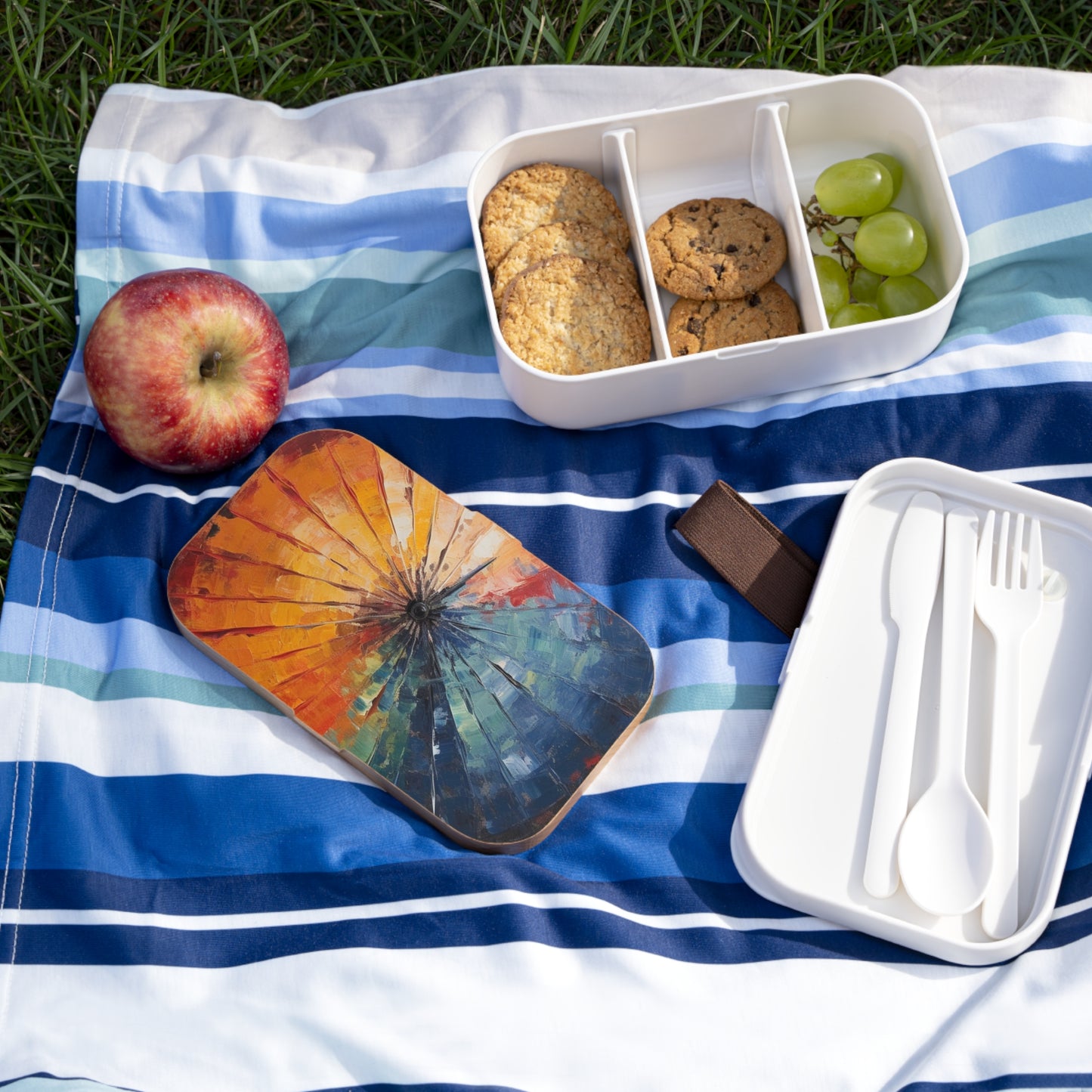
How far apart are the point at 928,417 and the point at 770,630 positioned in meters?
0.25

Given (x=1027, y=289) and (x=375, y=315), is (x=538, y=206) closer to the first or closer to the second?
(x=375, y=315)

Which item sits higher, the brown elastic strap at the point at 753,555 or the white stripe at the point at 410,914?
the brown elastic strap at the point at 753,555

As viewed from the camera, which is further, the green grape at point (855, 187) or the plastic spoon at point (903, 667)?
the green grape at point (855, 187)

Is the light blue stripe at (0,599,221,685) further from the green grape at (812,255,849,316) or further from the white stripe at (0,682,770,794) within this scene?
the green grape at (812,255,849,316)

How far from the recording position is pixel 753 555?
3.20 feet

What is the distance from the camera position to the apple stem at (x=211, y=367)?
0.98 meters

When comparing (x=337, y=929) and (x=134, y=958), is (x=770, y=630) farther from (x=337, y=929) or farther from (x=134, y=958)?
(x=134, y=958)

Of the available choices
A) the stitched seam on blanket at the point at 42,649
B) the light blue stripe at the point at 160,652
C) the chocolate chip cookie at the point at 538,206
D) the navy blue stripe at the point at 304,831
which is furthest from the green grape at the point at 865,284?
the stitched seam on blanket at the point at 42,649

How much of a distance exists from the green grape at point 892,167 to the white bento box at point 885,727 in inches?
10.4

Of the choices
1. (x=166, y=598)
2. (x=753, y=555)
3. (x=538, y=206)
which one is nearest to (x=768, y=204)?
(x=538, y=206)

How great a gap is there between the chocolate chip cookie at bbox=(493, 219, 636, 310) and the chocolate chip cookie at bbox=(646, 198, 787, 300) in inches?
1.7

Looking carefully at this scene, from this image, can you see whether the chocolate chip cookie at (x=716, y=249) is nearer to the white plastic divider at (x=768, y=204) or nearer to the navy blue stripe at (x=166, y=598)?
the white plastic divider at (x=768, y=204)

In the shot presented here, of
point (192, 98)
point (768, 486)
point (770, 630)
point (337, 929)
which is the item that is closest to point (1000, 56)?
point (768, 486)

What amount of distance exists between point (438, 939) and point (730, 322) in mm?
587
